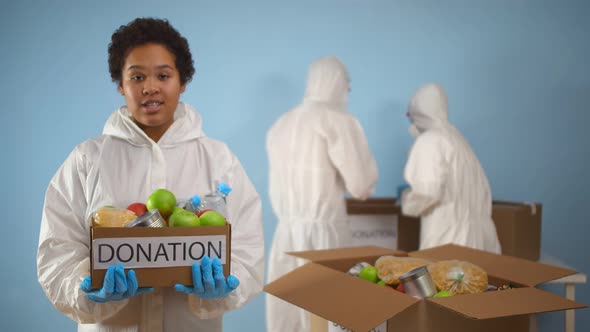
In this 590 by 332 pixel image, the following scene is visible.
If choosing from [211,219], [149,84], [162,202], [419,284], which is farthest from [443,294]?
[149,84]

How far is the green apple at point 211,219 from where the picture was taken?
127cm

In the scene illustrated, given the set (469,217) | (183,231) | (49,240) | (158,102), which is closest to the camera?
(183,231)

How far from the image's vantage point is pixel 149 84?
1.47 metres

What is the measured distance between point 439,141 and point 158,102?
1.96m

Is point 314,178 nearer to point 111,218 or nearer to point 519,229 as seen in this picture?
point 519,229

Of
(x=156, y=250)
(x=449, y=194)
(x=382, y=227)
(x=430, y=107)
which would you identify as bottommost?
(x=382, y=227)

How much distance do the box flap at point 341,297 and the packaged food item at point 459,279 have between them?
21 cm

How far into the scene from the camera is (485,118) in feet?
13.4

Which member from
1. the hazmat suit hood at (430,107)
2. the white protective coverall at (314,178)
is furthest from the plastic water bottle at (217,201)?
the hazmat suit hood at (430,107)

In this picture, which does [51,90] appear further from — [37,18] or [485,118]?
[485,118]

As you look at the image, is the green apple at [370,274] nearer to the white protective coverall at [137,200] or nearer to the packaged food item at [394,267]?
the packaged food item at [394,267]

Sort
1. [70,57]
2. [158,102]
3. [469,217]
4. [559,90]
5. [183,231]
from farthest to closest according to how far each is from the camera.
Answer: [559,90] < [70,57] < [469,217] < [158,102] < [183,231]

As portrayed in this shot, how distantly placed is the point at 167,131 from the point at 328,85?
1.83 meters

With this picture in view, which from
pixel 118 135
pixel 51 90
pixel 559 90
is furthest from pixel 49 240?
pixel 559 90
